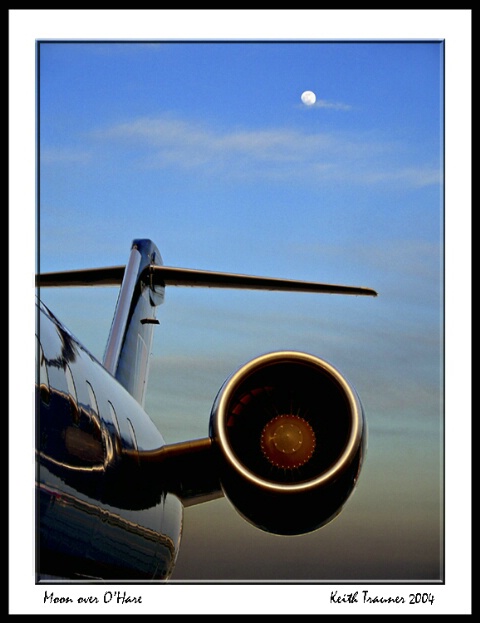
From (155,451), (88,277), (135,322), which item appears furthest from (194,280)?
(155,451)

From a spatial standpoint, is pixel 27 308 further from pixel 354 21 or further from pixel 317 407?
pixel 317 407

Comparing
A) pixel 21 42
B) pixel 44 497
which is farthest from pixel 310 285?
pixel 44 497

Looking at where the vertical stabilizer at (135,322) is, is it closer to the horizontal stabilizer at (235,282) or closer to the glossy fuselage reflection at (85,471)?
the horizontal stabilizer at (235,282)

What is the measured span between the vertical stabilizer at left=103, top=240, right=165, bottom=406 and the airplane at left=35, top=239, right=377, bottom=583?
0.02 meters

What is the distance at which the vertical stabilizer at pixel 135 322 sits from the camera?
11.6 meters

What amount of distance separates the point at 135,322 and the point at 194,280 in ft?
2.91

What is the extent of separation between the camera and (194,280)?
1221 cm

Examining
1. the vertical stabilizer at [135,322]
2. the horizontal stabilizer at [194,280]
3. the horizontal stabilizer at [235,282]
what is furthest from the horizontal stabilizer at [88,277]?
the horizontal stabilizer at [235,282]

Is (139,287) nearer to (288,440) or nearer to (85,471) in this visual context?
(288,440)

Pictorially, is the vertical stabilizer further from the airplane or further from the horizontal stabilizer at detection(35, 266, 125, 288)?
the horizontal stabilizer at detection(35, 266, 125, 288)

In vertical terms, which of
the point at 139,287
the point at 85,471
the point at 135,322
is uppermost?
the point at 139,287

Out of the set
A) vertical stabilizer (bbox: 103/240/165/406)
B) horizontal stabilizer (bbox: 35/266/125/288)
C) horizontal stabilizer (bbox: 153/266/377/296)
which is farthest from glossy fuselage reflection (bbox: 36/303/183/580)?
horizontal stabilizer (bbox: 35/266/125/288)

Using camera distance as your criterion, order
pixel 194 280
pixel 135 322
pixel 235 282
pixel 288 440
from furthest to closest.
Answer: pixel 194 280
pixel 135 322
pixel 235 282
pixel 288 440

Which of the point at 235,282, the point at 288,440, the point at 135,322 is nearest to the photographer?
the point at 288,440
